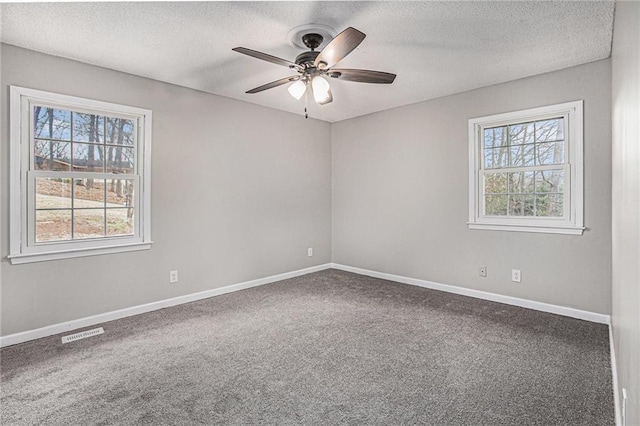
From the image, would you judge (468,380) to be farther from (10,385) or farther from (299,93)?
(10,385)

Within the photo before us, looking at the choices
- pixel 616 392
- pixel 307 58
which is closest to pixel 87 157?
pixel 307 58

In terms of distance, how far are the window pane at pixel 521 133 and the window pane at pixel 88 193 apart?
437cm

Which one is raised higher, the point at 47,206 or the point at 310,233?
the point at 47,206

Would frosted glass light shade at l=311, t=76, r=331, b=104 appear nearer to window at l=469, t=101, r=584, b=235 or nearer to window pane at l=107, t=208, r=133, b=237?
window at l=469, t=101, r=584, b=235

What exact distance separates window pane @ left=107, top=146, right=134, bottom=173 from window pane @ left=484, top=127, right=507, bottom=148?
3965 millimetres

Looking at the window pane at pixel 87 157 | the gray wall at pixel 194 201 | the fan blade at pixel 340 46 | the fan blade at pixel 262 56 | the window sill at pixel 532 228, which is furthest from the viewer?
the window sill at pixel 532 228

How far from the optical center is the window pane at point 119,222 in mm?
3332

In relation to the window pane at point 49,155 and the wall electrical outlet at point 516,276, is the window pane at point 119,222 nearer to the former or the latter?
the window pane at point 49,155

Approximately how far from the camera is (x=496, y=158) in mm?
3824

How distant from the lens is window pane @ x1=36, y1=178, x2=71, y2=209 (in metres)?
2.89

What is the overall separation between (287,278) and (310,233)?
2.67ft

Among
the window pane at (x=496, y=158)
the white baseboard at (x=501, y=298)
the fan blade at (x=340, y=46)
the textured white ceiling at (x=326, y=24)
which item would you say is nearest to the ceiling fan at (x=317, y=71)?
the fan blade at (x=340, y=46)

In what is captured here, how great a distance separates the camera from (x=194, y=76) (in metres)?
3.43

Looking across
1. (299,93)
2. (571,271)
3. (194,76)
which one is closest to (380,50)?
(299,93)
